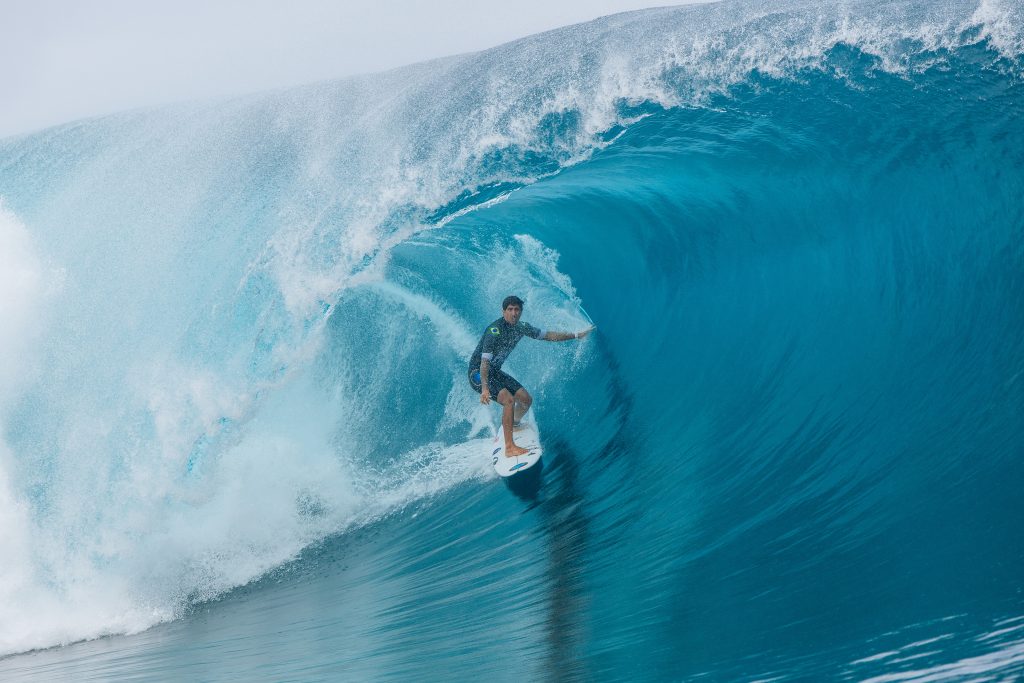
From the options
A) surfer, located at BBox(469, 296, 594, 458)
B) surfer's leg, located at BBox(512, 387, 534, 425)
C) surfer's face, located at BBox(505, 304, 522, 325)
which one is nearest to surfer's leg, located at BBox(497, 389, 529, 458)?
surfer, located at BBox(469, 296, 594, 458)

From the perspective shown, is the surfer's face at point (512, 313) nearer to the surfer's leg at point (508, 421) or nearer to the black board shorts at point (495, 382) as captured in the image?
the black board shorts at point (495, 382)

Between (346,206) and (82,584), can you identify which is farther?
(346,206)

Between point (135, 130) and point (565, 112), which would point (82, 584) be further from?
point (135, 130)

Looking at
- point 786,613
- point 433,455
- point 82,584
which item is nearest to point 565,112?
point 433,455

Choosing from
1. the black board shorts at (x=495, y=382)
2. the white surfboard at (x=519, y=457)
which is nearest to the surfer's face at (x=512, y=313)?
the black board shorts at (x=495, y=382)

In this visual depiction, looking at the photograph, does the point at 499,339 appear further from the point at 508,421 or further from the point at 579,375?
the point at 579,375

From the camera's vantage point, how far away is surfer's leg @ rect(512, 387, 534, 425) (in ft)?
21.1

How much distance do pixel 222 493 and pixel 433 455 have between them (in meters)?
1.86

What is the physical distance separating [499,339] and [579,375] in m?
1.73

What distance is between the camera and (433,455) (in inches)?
287

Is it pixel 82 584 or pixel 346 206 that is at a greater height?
pixel 346 206

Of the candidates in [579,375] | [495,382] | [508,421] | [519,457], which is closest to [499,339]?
[495,382]

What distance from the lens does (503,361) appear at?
6.23 metres

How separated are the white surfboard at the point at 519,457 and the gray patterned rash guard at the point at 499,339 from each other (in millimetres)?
727
